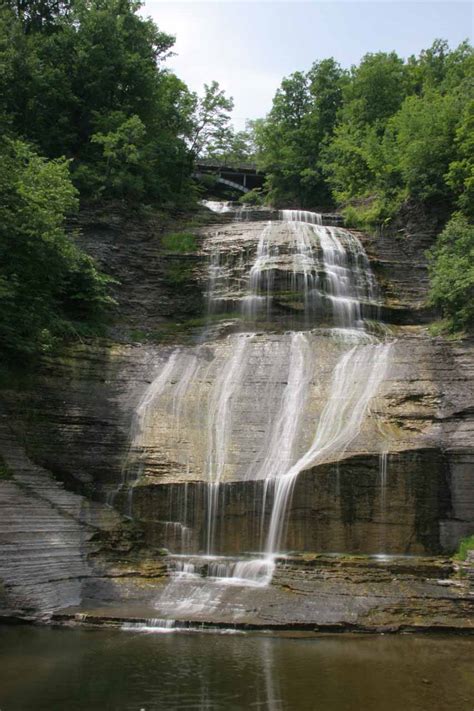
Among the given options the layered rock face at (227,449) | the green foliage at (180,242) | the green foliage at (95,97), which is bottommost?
the layered rock face at (227,449)

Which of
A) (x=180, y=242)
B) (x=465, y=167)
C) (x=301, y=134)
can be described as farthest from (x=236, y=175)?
(x=465, y=167)

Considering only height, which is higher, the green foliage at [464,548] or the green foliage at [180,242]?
the green foliage at [180,242]

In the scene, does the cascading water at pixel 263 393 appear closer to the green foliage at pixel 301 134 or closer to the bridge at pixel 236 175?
the green foliage at pixel 301 134

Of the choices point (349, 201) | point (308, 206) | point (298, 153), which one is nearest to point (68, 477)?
point (349, 201)

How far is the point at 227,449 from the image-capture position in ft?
54.7

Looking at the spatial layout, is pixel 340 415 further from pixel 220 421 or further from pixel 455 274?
pixel 455 274

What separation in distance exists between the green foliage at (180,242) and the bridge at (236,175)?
22805 mm

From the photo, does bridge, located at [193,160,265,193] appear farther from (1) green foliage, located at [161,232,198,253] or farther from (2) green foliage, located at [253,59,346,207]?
(1) green foliage, located at [161,232,198,253]

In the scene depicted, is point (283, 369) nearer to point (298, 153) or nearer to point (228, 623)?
point (228, 623)

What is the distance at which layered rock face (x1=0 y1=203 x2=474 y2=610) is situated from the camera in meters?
14.6

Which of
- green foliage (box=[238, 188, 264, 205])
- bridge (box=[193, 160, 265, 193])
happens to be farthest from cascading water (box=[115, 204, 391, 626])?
bridge (box=[193, 160, 265, 193])

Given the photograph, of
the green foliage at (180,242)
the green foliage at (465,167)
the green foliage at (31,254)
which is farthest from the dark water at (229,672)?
the green foliage at (465,167)

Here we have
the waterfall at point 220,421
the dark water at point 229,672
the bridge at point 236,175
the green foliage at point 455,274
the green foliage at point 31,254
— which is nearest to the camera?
the dark water at point 229,672

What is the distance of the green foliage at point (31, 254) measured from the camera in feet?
57.3
